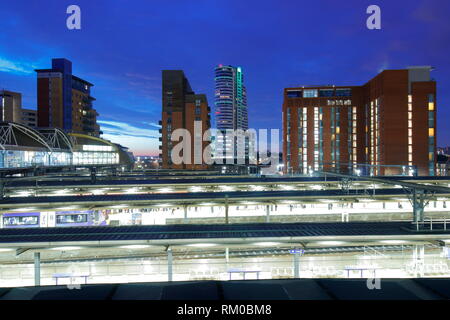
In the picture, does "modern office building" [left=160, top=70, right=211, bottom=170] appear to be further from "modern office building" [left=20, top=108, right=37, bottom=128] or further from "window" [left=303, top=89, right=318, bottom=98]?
"modern office building" [left=20, top=108, right=37, bottom=128]

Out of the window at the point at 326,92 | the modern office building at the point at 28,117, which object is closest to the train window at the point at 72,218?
the window at the point at 326,92

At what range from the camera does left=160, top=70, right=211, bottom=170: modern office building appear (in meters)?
→ 71.0

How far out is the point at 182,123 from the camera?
7212cm

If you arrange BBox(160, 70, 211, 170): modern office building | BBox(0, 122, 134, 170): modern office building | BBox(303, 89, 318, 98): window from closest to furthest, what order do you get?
1. BBox(0, 122, 134, 170): modern office building
2. BBox(160, 70, 211, 170): modern office building
3. BBox(303, 89, 318, 98): window

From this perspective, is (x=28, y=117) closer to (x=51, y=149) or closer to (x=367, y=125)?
(x=51, y=149)

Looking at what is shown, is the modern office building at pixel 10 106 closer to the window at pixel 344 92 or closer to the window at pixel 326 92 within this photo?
the window at pixel 326 92

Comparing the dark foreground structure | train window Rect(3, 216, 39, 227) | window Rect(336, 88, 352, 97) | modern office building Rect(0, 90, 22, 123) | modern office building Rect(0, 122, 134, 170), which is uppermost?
modern office building Rect(0, 90, 22, 123)

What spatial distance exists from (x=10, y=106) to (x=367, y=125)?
147m

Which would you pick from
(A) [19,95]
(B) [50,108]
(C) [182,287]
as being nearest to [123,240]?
(C) [182,287]

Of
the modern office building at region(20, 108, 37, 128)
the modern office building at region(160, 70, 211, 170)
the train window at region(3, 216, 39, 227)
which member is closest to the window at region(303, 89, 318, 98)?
the modern office building at region(160, 70, 211, 170)

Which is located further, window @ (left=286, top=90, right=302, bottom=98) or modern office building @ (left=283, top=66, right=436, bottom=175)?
window @ (left=286, top=90, right=302, bottom=98)

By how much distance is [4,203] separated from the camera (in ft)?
57.1

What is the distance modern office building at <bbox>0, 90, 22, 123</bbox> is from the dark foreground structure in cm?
14243
